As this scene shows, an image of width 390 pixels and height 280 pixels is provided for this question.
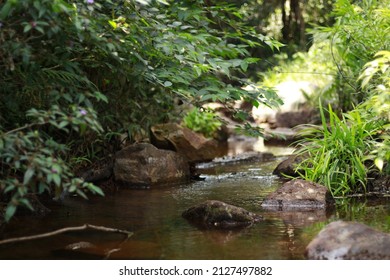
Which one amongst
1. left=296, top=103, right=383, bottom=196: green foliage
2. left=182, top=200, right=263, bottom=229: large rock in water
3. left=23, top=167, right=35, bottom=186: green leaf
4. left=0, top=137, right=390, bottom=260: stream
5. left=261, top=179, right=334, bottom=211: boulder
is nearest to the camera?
left=23, top=167, right=35, bottom=186: green leaf

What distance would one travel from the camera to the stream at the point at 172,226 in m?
4.12

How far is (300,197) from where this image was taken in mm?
5605

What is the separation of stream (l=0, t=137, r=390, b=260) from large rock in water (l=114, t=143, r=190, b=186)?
0.79 ft

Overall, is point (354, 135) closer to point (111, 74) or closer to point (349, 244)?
point (349, 244)

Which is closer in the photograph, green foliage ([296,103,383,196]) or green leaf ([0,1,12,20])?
green leaf ([0,1,12,20])

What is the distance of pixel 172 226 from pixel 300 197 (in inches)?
55.3

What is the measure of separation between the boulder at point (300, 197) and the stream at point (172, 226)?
147 millimetres

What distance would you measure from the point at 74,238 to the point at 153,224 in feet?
2.43

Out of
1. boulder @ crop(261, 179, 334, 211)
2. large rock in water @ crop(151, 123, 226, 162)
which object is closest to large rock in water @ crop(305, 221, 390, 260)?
boulder @ crop(261, 179, 334, 211)

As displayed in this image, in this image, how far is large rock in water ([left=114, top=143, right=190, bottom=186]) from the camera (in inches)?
274

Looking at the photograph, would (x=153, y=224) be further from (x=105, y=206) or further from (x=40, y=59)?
(x=40, y=59)

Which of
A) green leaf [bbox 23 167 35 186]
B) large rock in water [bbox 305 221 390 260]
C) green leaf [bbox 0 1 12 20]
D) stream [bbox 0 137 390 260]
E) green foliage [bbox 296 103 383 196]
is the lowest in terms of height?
stream [bbox 0 137 390 260]

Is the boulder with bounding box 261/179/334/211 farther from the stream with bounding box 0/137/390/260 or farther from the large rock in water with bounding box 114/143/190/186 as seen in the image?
the large rock in water with bounding box 114/143/190/186

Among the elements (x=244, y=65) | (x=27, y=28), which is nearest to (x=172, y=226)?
(x=244, y=65)
